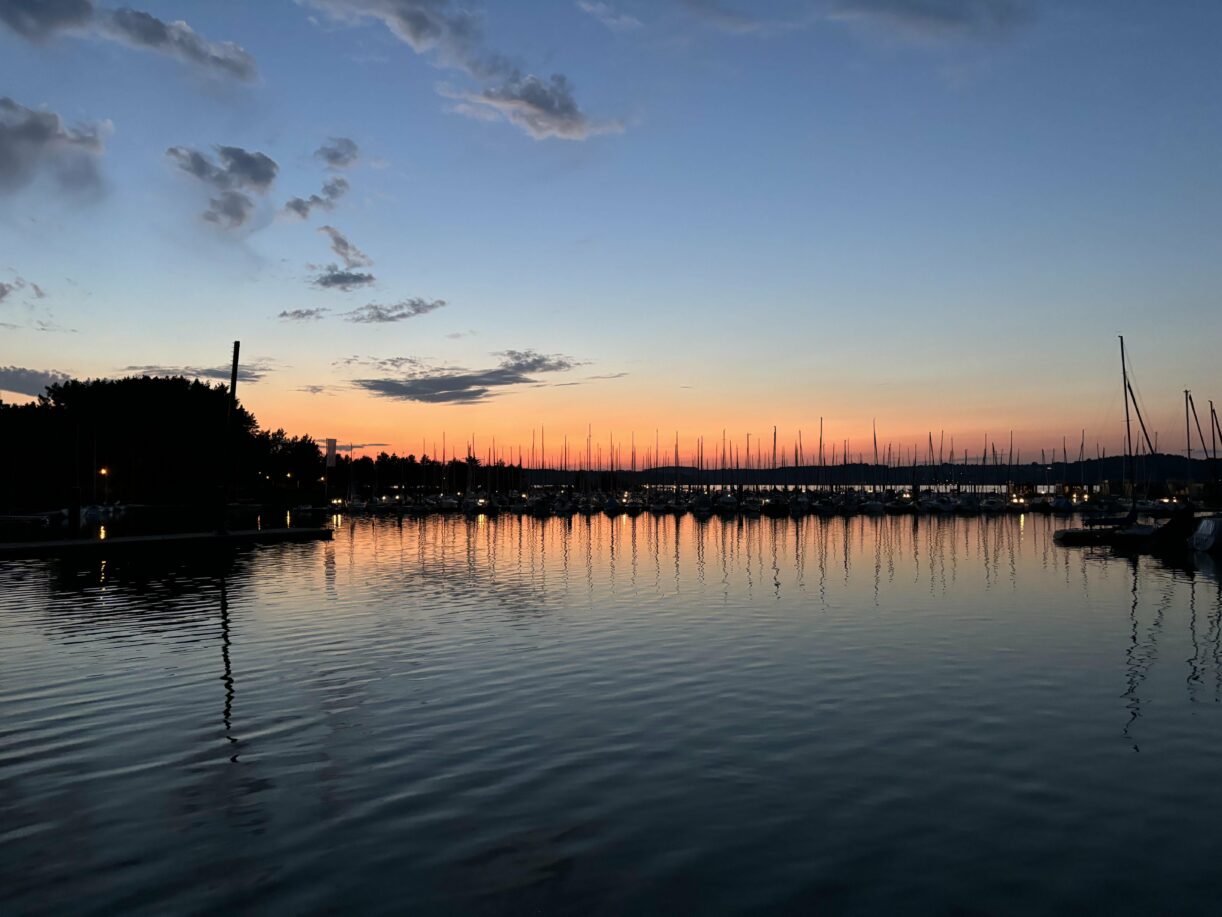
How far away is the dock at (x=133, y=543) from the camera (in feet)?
147

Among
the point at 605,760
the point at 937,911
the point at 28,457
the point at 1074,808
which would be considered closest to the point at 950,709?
the point at 1074,808

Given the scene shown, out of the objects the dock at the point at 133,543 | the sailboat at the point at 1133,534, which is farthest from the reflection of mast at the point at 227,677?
the sailboat at the point at 1133,534

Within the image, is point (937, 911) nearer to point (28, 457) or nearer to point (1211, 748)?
point (1211, 748)

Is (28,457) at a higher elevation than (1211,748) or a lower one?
higher

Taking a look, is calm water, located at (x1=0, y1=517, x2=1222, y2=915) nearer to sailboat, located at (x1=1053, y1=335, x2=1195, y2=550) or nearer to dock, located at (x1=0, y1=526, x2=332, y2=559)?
dock, located at (x1=0, y1=526, x2=332, y2=559)

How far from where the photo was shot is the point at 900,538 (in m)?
74.0

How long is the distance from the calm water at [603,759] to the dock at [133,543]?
17907 mm

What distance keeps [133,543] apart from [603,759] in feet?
142

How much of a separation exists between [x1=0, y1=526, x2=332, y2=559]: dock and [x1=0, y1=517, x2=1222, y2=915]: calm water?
17.9 metres

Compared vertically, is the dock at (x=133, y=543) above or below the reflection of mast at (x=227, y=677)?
above

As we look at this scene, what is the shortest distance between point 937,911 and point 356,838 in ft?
18.7

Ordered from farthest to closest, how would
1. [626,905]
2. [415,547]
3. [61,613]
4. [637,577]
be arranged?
[415,547] → [637,577] → [61,613] → [626,905]

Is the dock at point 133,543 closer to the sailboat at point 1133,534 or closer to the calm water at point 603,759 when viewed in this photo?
the calm water at point 603,759

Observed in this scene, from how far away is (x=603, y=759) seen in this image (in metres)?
12.5
